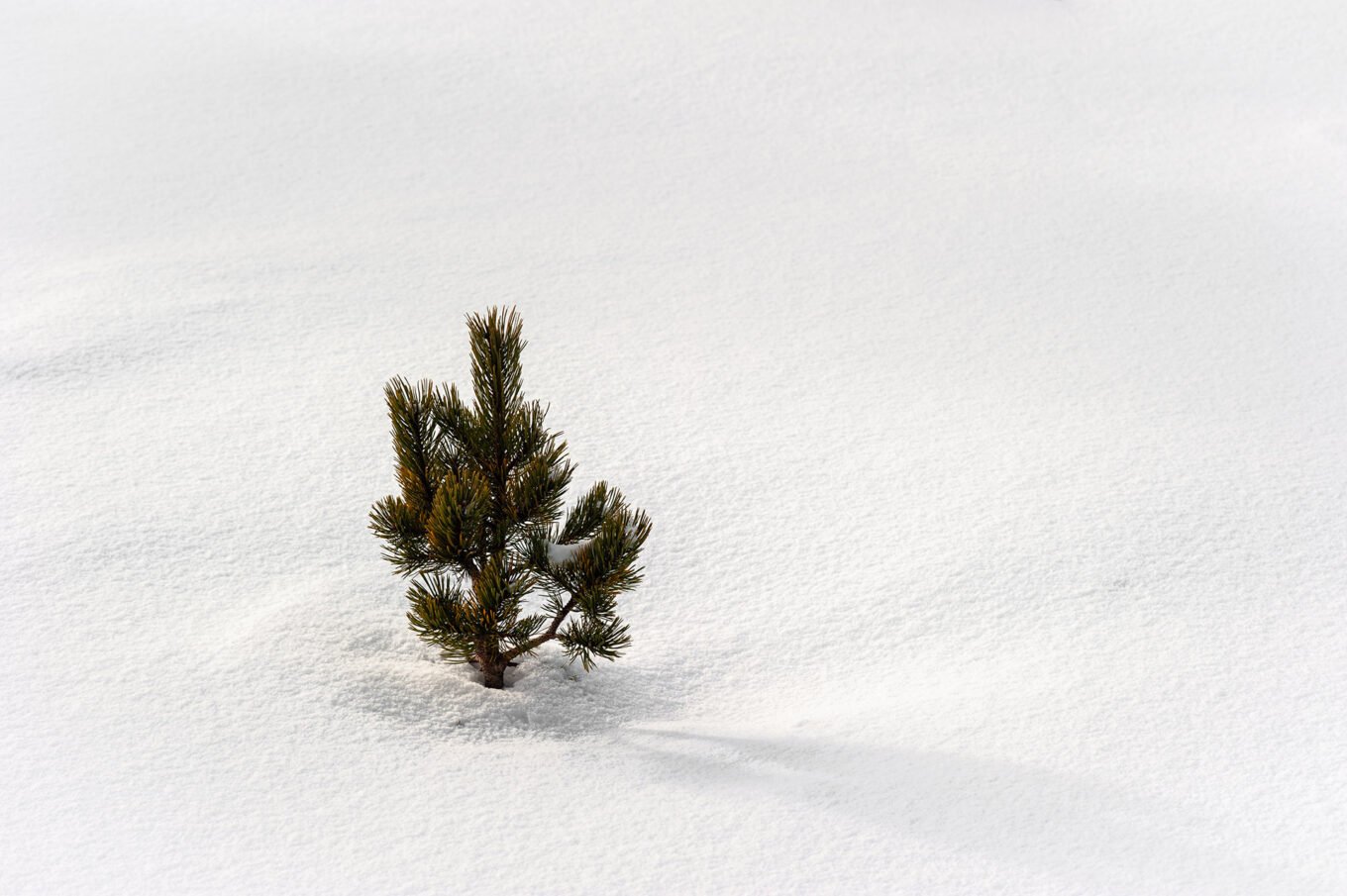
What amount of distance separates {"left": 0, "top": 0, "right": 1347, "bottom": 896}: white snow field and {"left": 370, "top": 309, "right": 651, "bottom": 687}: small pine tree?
0.27 meters

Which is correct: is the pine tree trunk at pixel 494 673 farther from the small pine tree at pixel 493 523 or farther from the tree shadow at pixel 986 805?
the tree shadow at pixel 986 805

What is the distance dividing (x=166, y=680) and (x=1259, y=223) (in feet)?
18.2

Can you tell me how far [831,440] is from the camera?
16.1 ft

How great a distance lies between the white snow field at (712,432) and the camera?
3.00 meters

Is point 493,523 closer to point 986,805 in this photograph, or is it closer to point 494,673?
point 494,673

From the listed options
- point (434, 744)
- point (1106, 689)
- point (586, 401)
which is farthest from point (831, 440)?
point (434, 744)

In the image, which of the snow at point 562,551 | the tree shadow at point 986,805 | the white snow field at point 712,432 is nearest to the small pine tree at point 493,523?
the snow at point 562,551

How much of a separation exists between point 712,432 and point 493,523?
174 cm

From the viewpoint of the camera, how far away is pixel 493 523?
10.9 feet

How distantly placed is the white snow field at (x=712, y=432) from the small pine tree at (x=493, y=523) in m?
0.27

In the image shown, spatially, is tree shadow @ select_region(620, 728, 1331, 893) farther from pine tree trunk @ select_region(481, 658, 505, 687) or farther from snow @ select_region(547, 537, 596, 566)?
snow @ select_region(547, 537, 596, 566)

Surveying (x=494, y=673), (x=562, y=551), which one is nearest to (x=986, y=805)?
(x=562, y=551)

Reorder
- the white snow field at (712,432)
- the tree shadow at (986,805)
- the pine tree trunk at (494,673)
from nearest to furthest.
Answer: the tree shadow at (986,805), the white snow field at (712,432), the pine tree trunk at (494,673)

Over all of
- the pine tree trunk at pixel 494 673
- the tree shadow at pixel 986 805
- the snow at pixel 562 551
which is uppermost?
the snow at pixel 562 551
